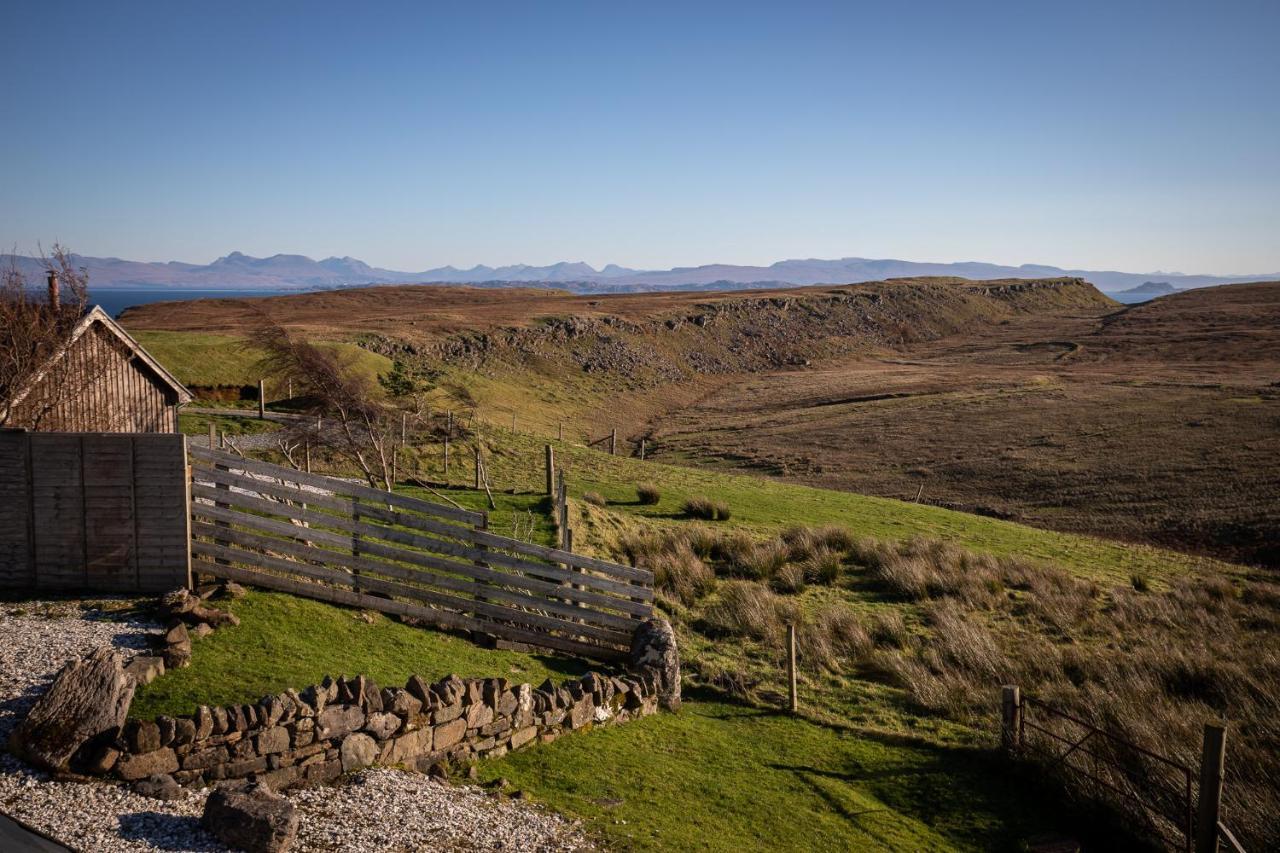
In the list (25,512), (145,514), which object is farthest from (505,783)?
(25,512)

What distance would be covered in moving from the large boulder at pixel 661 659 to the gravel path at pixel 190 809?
14.5 ft

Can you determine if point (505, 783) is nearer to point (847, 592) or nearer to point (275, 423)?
point (847, 592)

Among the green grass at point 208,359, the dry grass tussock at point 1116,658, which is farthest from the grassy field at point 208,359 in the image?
the dry grass tussock at point 1116,658

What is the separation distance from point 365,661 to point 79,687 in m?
3.61

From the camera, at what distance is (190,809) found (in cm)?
753

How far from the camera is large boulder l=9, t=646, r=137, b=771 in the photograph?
7.75 meters

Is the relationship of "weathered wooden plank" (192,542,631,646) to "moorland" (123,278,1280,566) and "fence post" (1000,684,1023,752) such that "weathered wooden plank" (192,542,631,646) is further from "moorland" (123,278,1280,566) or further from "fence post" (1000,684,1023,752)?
"moorland" (123,278,1280,566)

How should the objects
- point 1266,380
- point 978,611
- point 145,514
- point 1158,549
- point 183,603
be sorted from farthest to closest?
point 1266,380 < point 1158,549 < point 978,611 < point 145,514 < point 183,603

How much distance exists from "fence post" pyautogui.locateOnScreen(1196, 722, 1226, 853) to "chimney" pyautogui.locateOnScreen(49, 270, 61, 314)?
2467cm

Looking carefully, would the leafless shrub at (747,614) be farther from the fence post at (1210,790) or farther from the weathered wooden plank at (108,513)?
the weathered wooden plank at (108,513)

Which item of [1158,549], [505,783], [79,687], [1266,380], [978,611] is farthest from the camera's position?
[1266,380]

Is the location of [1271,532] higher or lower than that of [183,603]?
lower

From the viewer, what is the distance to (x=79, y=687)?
795 centimetres

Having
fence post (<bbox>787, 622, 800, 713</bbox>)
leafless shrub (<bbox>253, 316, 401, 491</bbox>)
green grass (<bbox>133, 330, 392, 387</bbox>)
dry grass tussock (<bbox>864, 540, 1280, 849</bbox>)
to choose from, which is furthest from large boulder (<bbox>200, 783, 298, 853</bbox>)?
green grass (<bbox>133, 330, 392, 387</bbox>)
